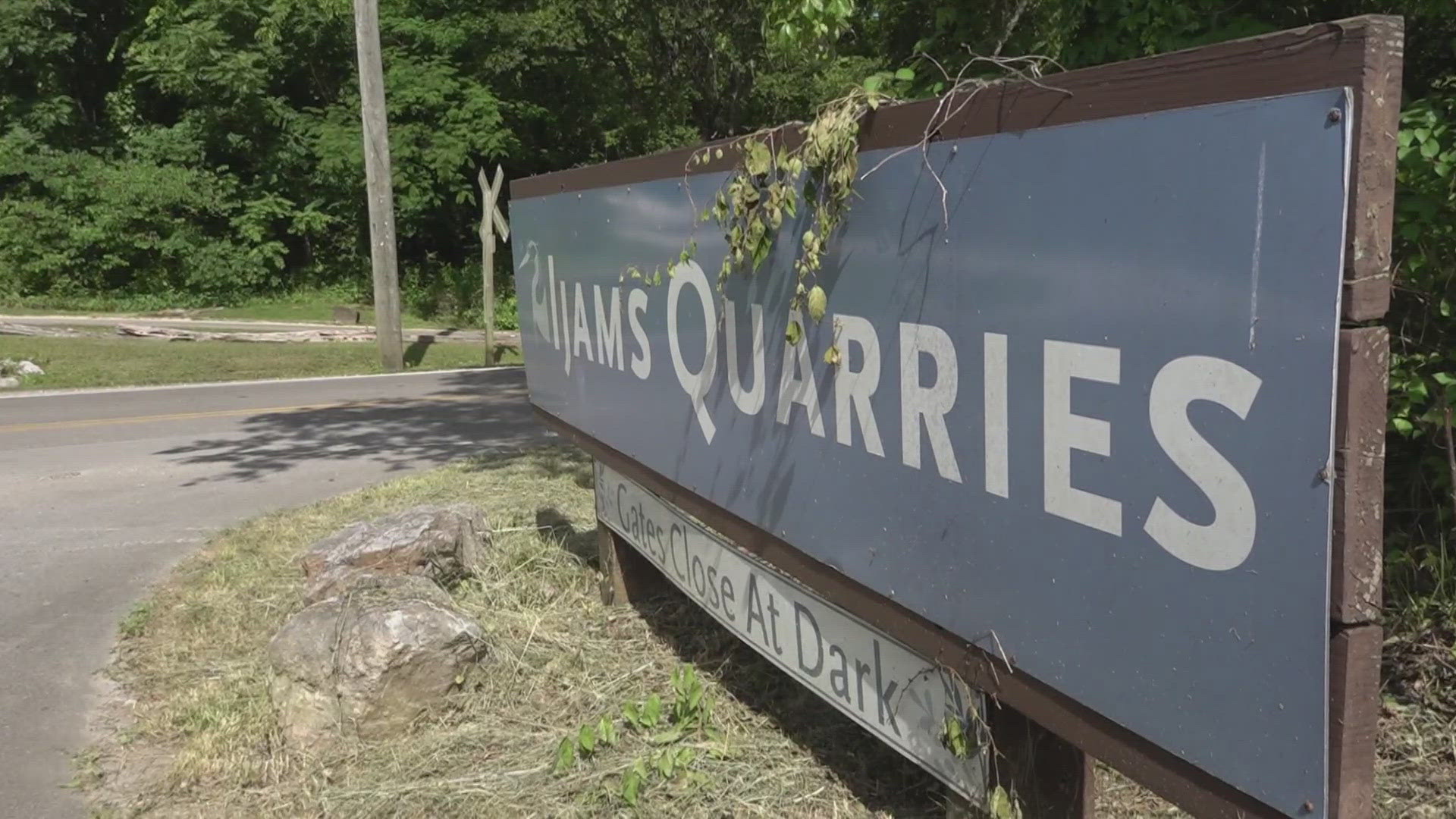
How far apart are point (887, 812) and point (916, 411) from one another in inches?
54.3

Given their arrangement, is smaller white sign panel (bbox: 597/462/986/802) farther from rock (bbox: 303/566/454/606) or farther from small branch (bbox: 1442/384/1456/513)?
small branch (bbox: 1442/384/1456/513)

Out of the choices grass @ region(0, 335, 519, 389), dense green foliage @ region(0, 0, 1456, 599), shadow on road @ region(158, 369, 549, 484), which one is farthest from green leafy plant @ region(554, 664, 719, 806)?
dense green foliage @ region(0, 0, 1456, 599)

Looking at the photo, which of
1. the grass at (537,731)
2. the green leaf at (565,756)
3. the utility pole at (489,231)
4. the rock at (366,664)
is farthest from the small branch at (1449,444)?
the utility pole at (489,231)

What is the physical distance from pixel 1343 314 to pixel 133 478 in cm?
874

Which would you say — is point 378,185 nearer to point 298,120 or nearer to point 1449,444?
point 298,120

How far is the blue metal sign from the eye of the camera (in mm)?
1502

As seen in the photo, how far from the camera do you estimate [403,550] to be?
192 inches

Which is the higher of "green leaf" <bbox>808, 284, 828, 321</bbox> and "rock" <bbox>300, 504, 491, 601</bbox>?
"green leaf" <bbox>808, 284, 828, 321</bbox>

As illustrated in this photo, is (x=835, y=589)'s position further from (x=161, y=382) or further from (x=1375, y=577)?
(x=161, y=382)

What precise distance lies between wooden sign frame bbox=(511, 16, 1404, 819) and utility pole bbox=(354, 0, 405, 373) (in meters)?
14.2

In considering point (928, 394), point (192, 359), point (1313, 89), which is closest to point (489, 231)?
point (192, 359)

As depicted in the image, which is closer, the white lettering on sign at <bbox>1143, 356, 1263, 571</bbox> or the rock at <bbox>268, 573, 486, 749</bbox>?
the white lettering on sign at <bbox>1143, 356, 1263, 571</bbox>

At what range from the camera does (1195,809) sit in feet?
5.69

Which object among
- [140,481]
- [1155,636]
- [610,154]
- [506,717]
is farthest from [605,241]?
[610,154]
